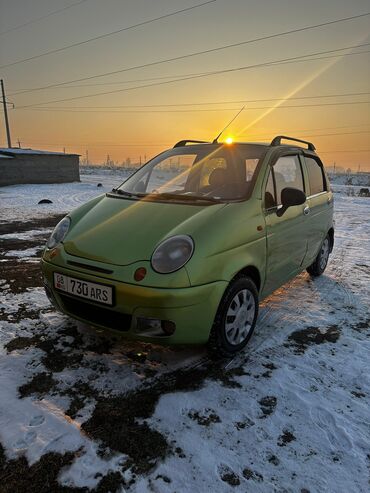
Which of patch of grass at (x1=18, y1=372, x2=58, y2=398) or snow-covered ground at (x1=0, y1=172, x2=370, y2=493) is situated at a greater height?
patch of grass at (x1=18, y1=372, x2=58, y2=398)

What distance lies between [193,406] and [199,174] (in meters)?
2.42

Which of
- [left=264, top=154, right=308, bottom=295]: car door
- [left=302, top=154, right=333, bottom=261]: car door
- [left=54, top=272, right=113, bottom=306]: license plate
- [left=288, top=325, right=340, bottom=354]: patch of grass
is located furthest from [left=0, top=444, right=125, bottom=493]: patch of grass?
[left=302, top=154, right=333, bottom=261]: car door

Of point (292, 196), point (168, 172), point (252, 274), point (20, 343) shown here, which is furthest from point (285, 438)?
point (168, 172)

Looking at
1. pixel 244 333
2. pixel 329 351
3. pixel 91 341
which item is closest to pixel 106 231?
pixel 91 341

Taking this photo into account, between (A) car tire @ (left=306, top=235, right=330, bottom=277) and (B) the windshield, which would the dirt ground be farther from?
(B) the windshield

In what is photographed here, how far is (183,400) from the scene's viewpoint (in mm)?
2449

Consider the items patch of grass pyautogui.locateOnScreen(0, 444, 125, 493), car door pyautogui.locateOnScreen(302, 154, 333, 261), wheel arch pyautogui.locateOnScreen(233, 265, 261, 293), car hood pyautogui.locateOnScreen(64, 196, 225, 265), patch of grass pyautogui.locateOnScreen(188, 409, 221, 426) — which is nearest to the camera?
patch of grass pyautogui.locateOnScreen(0, 444, 125, 493)

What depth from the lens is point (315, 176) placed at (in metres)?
4.69

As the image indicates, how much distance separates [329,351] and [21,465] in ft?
8.44

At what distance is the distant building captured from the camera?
25.0 meters

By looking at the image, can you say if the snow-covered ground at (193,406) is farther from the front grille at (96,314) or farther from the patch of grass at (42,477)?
the front grille at (96,314)

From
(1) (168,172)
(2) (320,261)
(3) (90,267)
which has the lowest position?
(2) (320,261)

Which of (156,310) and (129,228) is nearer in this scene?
(156,310)

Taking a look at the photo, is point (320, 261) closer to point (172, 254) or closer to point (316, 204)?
point (316, 204)
